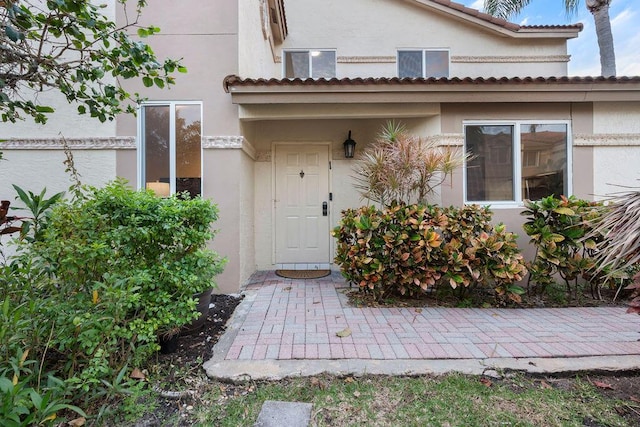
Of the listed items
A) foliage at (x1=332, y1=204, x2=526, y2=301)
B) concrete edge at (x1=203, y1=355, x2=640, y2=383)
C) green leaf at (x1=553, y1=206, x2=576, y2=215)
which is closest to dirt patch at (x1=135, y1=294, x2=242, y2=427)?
concrete edge at (x1=203, y1=355, x2=640, y2=383)

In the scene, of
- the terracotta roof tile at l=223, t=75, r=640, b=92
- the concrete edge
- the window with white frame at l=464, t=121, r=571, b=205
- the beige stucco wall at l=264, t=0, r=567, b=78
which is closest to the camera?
the concrete edge

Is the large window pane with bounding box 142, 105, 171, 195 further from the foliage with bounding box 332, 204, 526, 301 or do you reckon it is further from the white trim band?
the foliage with bounding box 332, 204, 526, 301

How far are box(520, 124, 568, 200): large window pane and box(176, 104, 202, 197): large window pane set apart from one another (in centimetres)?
499

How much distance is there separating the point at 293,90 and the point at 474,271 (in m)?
3.49

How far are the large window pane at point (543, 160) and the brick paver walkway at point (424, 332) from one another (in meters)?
1.81

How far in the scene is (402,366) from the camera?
7.84 ft

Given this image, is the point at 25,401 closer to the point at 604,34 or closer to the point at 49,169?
the point at 49,169

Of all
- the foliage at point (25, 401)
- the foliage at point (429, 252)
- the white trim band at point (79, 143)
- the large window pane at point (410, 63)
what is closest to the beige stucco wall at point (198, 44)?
the white trim band at point (79, 143)

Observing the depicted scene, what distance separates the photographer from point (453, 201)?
4512 millimetres

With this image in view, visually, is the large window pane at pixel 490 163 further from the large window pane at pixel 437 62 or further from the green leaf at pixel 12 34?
the green leaf at pixel 12 34

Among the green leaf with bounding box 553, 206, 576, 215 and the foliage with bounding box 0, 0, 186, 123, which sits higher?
the foliage with bounding box 0, 0, 186, 123

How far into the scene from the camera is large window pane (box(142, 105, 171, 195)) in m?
4.47

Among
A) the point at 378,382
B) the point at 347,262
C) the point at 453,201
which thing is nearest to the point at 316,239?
the point at 347,262

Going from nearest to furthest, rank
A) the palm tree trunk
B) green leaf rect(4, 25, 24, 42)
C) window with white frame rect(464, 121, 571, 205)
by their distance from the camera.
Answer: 1. green leaf rect(4, 25, 24, 42)
2. window with white frame rect(464, 121, 571, 205)
3. the palm tree trunk
